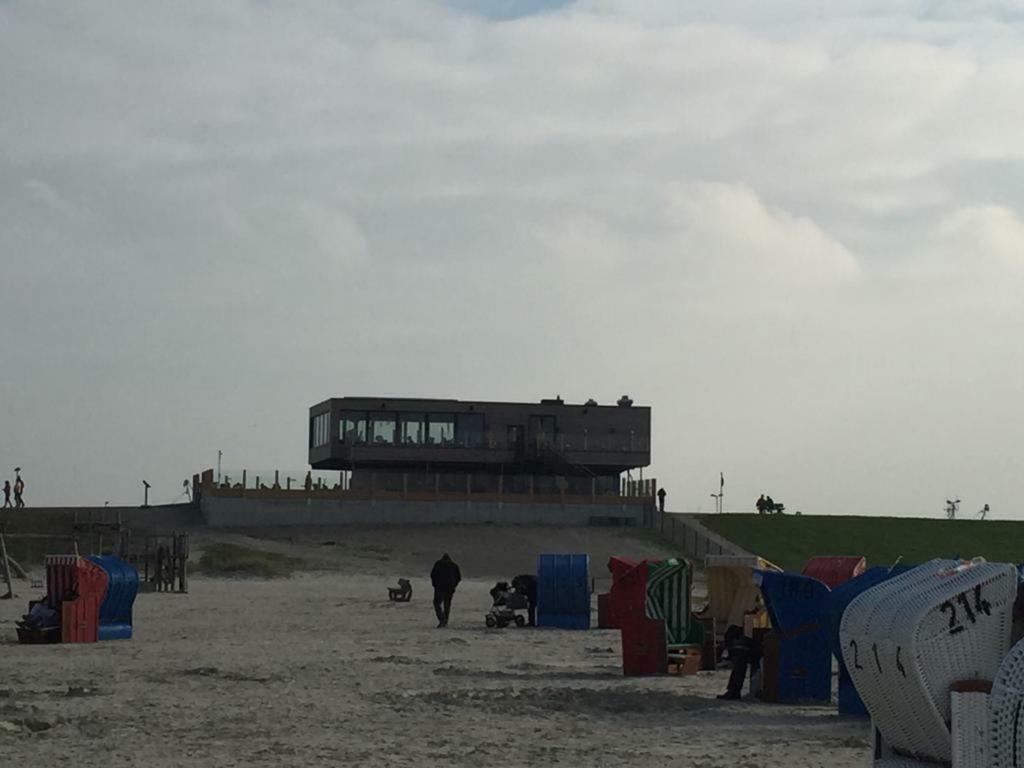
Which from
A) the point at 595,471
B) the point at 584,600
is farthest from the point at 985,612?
the point at 595,471

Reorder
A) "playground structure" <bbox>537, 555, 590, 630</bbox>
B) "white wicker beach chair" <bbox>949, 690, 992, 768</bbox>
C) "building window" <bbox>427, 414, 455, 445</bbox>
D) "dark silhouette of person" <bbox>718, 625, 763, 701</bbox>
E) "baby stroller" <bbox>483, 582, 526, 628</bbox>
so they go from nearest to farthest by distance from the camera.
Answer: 1. "white wicker beach chair" <bbox>949, 690, 992, 768</bbox>
2. "dark silhouette of person" <bbox>718, 625, 763, 701</bbox>
3. "baby stroller" <bbox>483, 582, 526, 628</bbox>
4. "playground structure" <bbox>537, 555, 590, 630</bbox>
5. "building window" <bbox>427, 414, 455, 445</bbox>

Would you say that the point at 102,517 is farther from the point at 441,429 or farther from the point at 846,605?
the point at 846,605

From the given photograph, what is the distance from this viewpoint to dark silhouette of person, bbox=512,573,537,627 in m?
35.4

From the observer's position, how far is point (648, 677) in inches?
890

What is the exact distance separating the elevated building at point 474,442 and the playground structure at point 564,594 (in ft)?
134

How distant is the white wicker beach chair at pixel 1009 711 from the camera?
28.8 feet

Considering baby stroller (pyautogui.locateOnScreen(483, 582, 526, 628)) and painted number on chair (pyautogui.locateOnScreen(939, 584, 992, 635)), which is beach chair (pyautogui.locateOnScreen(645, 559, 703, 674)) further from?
painted number on chair (pyautogui.locateOnScreen(939, 584, 992, 635))

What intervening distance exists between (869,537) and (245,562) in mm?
27150

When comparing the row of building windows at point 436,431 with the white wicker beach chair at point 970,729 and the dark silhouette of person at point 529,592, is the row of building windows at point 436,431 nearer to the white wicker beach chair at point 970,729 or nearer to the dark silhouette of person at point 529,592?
the dark silhouette of person at point 529,592

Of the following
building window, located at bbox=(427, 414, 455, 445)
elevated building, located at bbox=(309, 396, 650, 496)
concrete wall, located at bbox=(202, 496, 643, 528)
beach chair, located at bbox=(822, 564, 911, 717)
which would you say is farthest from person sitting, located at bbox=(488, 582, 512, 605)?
building window, located at bbox=(427, 414, 455, 445)

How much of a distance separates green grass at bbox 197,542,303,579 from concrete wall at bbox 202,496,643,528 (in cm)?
1026

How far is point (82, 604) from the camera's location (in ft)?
92.9

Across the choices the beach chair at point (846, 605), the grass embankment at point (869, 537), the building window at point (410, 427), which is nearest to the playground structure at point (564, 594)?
the beach chair at point (846, 605)

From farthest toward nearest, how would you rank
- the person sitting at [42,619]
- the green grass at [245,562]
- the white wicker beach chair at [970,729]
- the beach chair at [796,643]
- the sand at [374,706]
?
the green grass at [245,562] → the person sitting at [42,619] → the beach chair at [796,643] → the sand at [374,706] → the white wicker beach chair at [970,729]
